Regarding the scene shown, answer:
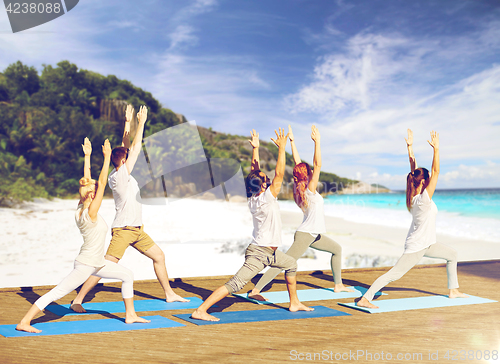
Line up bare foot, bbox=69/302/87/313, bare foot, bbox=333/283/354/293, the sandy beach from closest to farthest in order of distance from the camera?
bare foot, bbox=69/302/87/313 < bare foot, bbox=333/283/354/293 < the sandy beach

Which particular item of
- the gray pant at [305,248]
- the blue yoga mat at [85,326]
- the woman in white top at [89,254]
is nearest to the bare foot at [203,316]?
the blue yoga mat at [85,326]

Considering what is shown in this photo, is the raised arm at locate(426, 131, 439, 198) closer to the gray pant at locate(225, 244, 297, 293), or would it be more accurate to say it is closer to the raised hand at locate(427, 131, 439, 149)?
the raised hand at locate(427, 131, 439, 149)

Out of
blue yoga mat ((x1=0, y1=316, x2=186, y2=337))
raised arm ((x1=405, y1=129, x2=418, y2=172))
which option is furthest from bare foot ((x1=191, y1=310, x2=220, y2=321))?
raised arm ((x1=405, y1=129, x2=418, y2=172))

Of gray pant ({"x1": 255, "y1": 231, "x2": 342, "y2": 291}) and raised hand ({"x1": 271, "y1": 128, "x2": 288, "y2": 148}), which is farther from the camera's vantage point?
gray pant ({"x1": 255, "y1": 231, "x2": 342, "y2": 291})

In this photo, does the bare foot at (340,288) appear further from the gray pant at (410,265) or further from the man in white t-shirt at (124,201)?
the man in white t-shirt at (124,201)

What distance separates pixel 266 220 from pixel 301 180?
0.94 meters

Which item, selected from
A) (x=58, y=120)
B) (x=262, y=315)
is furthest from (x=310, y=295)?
(x=58, y=120)

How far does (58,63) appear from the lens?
146 ft

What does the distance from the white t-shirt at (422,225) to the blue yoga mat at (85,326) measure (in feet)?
9.26

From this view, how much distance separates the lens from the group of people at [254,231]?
4402 mm

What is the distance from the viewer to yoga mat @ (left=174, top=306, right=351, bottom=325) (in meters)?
4.77

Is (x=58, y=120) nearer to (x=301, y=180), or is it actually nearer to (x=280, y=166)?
(x=301, y=180)

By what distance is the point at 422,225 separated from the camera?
17.8ft

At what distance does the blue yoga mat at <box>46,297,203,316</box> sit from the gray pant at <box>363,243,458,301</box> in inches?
83.3
